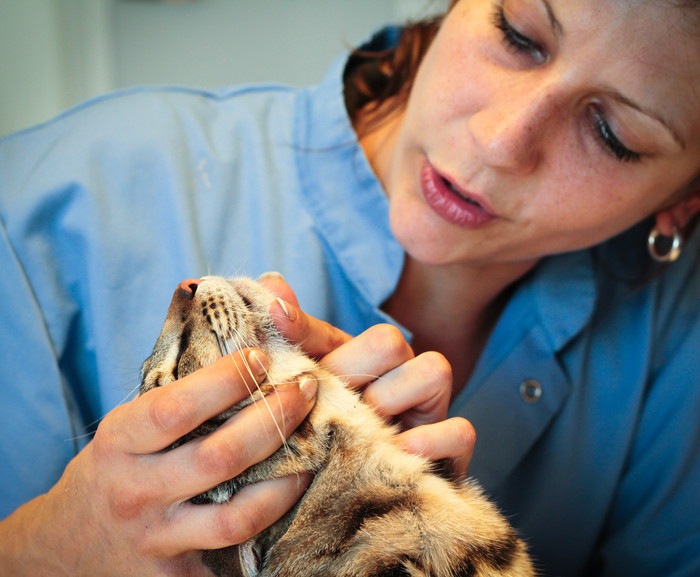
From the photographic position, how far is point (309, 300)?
113cm

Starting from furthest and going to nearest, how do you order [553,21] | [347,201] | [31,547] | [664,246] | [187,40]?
[187,40] < [664,246] < [347,201] < [553,21] < [31,547]

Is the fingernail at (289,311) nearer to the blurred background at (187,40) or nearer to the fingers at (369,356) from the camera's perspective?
the fingers at (369,356)

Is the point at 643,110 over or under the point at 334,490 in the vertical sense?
over

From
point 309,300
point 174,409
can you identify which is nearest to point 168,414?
point 174,409

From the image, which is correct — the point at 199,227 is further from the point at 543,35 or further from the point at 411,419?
the point at 543,35

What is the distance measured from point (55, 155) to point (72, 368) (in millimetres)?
331


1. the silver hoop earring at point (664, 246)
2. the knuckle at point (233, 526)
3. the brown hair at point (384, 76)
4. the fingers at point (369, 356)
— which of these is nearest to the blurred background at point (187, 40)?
the brown hair at point (384, 76)

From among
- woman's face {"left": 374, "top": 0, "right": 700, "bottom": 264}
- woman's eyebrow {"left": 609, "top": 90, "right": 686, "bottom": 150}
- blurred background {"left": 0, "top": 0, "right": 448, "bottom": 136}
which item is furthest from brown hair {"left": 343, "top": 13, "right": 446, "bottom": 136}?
blurred background {"left": 0, "top": 0, "right": 448, "bottom": 136}

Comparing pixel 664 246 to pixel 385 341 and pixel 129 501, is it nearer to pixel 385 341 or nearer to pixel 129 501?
pixel 385 341

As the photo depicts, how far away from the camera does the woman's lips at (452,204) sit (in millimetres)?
1055

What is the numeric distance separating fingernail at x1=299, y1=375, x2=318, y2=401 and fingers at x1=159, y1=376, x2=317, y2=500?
4 centimetres

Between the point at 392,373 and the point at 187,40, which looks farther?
the point at 187,40

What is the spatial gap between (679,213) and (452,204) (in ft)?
1.66

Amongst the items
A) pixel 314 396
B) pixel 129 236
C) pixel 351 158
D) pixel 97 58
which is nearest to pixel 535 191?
pixel 351 158
